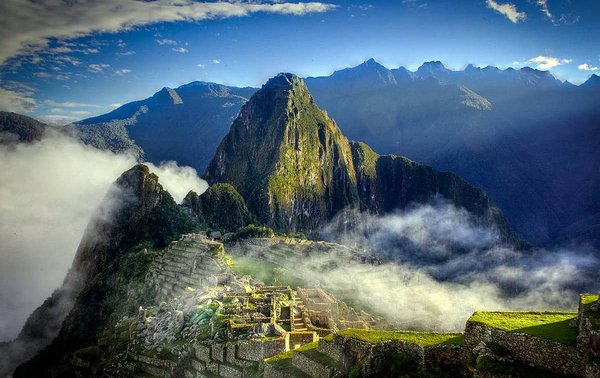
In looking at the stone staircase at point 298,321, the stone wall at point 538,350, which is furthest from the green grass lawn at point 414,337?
the stone staircase at point 298,321

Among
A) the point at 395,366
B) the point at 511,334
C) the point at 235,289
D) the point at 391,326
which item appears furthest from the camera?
the point at 391,326

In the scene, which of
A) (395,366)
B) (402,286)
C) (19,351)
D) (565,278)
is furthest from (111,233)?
(565,278)

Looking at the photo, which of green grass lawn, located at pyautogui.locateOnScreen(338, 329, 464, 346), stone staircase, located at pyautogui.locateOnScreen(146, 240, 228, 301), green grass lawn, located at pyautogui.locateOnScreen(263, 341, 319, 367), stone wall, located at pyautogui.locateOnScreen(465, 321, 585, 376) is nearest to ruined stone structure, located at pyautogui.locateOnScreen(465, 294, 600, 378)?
stone wall, located at pyautogui.locateOnScreen(465, 321, 585, 376)

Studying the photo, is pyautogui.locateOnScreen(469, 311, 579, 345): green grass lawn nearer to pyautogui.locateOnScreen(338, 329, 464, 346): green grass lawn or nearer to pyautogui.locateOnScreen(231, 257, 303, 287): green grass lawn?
pyautogui.locateOnScreen(338, 329, 464, 346): green grass lawn

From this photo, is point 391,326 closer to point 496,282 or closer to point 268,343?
point 268,343

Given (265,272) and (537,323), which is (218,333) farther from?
(265,272)

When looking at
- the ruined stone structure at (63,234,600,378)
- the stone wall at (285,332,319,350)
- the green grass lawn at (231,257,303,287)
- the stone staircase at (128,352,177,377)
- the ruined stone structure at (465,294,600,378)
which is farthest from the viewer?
the green grass lawn at (231,257,303,287)
